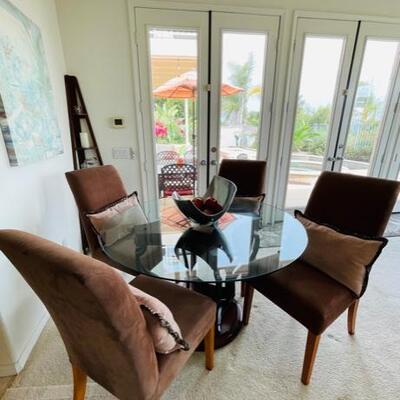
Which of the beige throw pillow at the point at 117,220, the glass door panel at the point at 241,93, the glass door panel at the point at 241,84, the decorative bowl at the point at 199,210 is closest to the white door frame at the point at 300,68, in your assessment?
the glass door panel at the point at 241,84

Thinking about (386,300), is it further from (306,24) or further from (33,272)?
(306,24)

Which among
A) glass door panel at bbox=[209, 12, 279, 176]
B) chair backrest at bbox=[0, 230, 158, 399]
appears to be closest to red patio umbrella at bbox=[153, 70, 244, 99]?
glass door panel at bbox=[209, 12, 279, 176]

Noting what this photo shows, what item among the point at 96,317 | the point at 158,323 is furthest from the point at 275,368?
the point at 96,317

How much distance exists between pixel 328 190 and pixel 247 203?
0.64 m

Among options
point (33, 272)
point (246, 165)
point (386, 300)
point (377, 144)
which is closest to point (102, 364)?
point (33, 272)

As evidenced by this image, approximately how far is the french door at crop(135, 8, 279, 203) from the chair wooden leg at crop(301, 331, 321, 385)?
6.41ft

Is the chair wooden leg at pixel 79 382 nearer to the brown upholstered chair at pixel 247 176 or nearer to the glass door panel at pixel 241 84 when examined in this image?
the brown upholstered chair at pixel 247 176

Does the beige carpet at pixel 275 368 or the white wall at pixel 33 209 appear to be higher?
the white wall at pixel 33 209

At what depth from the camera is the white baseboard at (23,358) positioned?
1.32 m

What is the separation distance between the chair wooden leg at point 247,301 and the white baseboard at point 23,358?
1353 mm

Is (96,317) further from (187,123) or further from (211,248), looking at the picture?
(187,123)

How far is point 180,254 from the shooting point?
1.30m

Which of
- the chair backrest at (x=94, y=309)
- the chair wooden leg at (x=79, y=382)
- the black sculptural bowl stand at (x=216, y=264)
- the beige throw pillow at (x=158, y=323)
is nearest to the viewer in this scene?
the chair backrest at (x=94, y=309)

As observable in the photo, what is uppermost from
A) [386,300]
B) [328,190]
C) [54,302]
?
[328,190]
